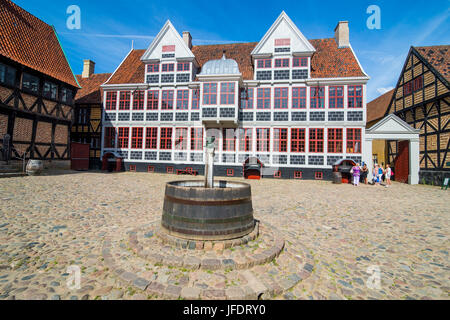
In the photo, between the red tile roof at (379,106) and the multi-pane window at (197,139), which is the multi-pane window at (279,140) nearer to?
the multi-pane window at (197,139)

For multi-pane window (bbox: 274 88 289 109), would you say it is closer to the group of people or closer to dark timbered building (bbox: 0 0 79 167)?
the group of people

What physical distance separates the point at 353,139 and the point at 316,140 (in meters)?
2.58

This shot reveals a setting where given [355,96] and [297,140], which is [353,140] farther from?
[297,140]

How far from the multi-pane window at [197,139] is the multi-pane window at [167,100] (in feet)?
10.4

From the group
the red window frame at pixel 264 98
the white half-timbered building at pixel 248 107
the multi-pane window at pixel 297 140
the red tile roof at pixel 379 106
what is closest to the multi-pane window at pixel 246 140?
the white half-timbered building at pixel 248 107

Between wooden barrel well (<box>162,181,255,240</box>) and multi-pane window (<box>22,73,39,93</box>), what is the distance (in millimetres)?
17566

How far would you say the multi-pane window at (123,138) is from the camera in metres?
18.5

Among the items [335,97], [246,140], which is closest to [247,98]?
[246,140]

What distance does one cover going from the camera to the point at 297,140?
16.0 metres

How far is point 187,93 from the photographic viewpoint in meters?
17.5

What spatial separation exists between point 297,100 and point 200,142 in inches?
334

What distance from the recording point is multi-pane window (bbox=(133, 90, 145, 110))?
720 inches
